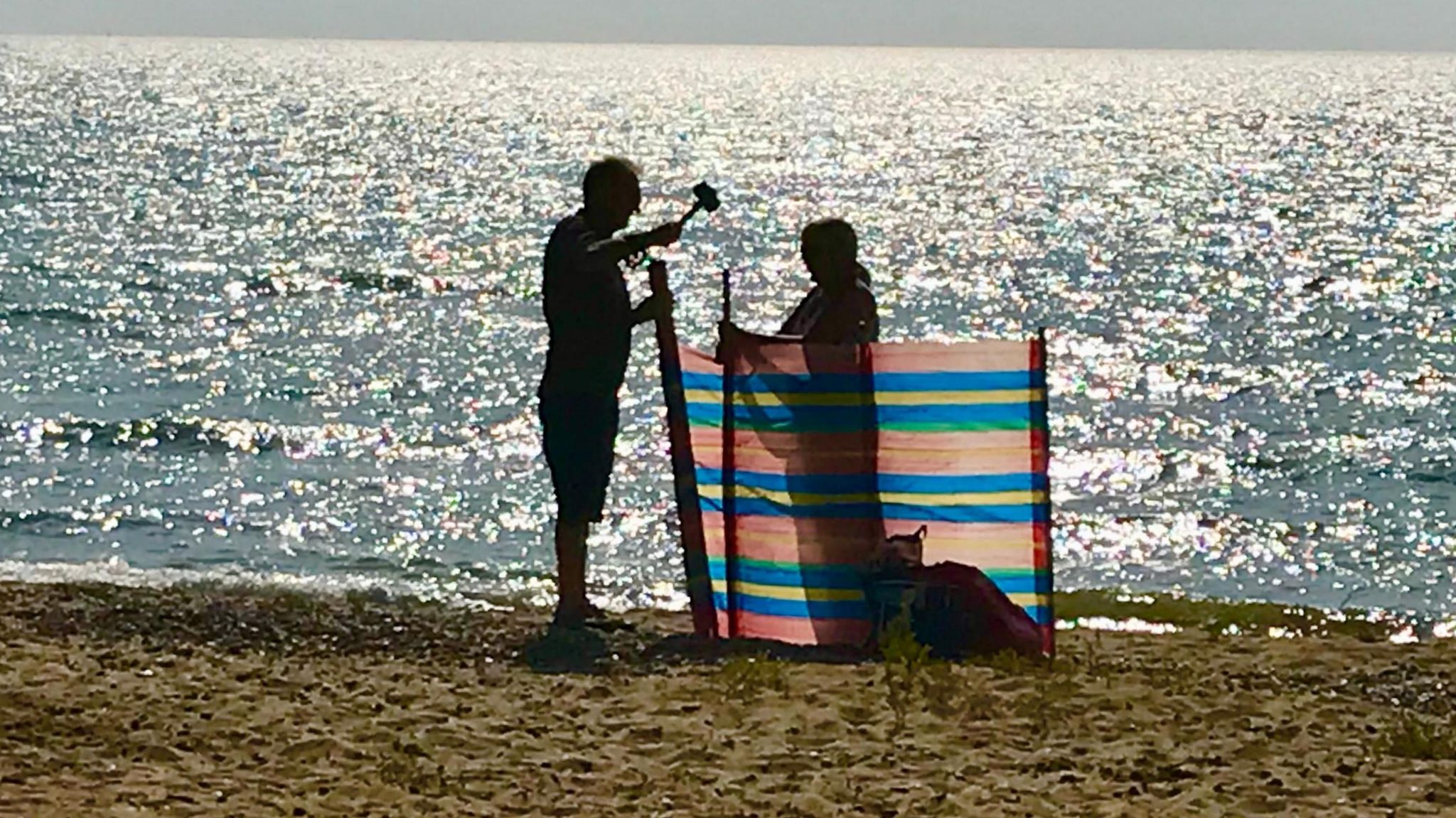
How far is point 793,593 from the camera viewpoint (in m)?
9.01

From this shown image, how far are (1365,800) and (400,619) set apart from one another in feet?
17.5

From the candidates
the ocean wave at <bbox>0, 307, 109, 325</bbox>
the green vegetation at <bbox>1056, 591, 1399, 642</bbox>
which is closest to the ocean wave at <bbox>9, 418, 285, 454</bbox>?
the green vegetation at <bbox>1056, 591, 1399, 642</bbox>

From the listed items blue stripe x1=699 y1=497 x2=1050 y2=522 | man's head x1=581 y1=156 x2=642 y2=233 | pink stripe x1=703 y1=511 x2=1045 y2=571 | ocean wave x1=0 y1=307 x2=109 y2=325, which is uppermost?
ocean wave x1=0 y1=307 x2=109 y2=325

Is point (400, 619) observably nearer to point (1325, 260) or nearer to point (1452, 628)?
point (1452, 628)

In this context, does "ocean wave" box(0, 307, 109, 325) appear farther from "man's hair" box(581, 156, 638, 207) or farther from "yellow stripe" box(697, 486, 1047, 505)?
"yellow stripe" box(697, 486, 1047, 505)

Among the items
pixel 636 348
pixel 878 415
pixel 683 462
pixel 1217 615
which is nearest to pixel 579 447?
pixel 683 462

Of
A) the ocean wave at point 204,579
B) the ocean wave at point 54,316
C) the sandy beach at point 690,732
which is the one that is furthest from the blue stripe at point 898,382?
the ocean wave at point 54,316

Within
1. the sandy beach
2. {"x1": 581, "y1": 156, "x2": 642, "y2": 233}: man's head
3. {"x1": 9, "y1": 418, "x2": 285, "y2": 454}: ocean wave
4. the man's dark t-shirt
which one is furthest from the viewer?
{"x1": 9, "y1": 418, "x2": 285, "y2": 454}: ocean wave

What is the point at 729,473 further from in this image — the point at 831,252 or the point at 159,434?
the point at 159,434

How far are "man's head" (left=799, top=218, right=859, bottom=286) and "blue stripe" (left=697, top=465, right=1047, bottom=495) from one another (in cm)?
78

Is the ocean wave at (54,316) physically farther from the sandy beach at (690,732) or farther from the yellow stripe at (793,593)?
the yellow stripe at (793,593)

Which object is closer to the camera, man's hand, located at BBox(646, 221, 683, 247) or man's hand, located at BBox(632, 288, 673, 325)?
man's hand, located at BBox(646, 221, 683, 247)

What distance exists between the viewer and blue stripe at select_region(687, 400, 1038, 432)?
864 centimetres

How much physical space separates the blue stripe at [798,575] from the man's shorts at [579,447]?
57 cm
